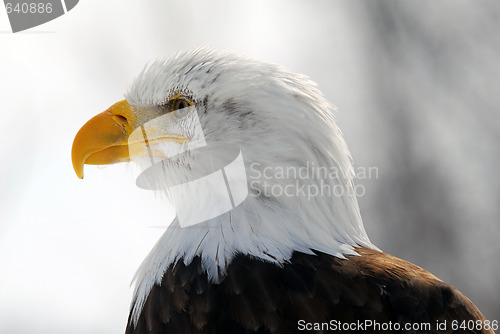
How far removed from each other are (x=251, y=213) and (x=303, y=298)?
1.39 feet

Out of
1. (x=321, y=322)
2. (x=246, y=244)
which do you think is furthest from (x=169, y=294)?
(x=321, y=322)

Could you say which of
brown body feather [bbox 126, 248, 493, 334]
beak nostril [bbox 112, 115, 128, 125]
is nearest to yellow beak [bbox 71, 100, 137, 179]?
beak nostril [bbox 112, 115, 128, 125]

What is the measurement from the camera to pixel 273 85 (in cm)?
246

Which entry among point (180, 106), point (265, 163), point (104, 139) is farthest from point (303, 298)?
point (104, 139)

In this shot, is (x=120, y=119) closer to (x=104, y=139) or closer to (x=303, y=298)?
(x=104, y=139)

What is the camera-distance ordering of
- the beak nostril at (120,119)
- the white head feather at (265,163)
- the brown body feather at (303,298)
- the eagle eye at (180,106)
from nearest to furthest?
the brown body feather at (303,298)
the white head feather at (265,163)
the eagle eye at (180,106)
the beak nostril at (120,119)

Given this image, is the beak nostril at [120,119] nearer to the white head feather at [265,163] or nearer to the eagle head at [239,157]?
the eagle head at [239,157]

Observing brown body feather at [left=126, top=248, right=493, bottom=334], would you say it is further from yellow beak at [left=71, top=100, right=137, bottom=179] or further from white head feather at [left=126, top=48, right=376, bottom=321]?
yellow beak at [left=71, top=100, right=137, bottom=179]

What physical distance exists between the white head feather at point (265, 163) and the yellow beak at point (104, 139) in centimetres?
28

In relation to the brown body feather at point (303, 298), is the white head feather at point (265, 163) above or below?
above

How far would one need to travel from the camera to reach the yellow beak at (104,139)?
262 centimetres

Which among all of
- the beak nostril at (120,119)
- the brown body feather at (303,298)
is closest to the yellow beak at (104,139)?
the beak nostril at (120,119)

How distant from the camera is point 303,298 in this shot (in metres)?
2.07

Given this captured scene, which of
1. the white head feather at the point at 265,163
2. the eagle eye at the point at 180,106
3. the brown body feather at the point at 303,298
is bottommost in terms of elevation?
the brown body feather at the point at 303,298
